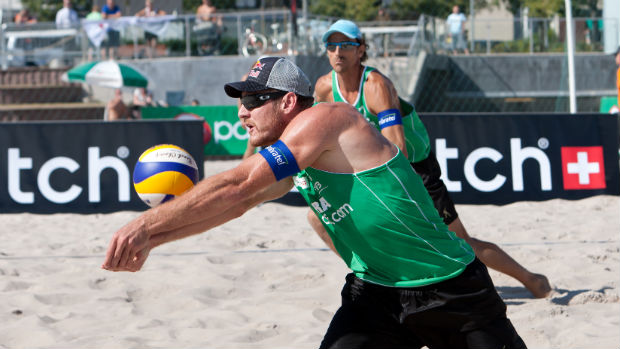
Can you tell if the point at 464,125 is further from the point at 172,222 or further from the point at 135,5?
the point at 135,5

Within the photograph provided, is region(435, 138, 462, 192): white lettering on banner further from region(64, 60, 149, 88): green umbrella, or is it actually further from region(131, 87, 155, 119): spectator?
region(131, 87, 155, 119): spectator

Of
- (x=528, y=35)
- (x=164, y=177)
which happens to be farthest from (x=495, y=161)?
(x=528, y=35)

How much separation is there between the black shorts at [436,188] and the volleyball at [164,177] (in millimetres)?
1673

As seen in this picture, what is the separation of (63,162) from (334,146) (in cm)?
646

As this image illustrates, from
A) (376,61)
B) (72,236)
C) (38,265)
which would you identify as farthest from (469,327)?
(376,61)

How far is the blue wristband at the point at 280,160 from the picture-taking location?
2.21 metres

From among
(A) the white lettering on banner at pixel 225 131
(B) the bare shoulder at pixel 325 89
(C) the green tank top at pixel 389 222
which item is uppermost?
(B) the bare shoulder at pixel 325 89

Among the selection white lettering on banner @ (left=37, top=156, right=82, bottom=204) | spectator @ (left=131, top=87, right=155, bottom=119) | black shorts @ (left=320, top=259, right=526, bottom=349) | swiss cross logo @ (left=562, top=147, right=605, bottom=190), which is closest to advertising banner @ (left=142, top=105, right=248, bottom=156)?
spectator @ (left=131, top=87, right=155, bottom=119)

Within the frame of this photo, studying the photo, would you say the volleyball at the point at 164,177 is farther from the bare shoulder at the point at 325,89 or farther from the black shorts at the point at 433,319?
the bare shoulder at the point at 325,89

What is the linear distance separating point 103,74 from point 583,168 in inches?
370

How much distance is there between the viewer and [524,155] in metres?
8.48

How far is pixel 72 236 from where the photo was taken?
6902mm

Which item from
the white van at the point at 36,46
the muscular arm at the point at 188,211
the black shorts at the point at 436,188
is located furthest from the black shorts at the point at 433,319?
the white van at the point at 36,46

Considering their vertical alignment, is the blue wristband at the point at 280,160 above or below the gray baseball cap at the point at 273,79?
below
